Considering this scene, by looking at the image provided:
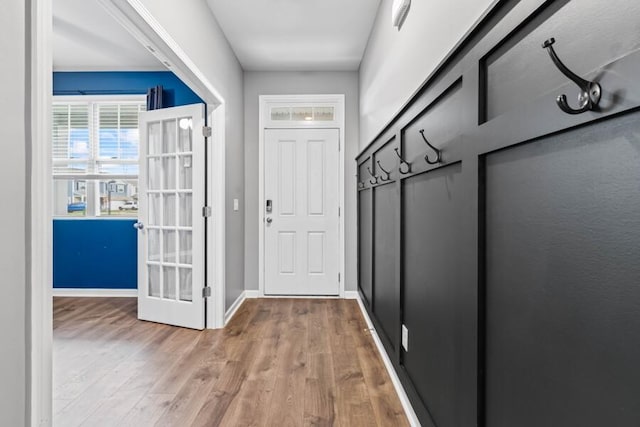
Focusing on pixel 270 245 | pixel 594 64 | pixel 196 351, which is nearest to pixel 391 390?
pixel 196 351

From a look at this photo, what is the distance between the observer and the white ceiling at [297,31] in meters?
2.94

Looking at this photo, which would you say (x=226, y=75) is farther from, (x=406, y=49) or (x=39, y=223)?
(x=39, y=223)

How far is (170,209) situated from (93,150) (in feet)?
5.93

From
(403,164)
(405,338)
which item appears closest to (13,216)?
(403,164)

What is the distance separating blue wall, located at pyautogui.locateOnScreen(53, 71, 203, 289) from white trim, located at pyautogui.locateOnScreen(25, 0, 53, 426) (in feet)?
11.4

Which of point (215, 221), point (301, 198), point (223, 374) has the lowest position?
point (223, 374)

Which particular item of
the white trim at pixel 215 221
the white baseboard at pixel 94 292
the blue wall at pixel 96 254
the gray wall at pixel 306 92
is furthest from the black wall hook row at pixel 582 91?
the white baseboard at pixel 94 292

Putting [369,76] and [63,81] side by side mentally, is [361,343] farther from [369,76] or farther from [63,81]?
[63,81]

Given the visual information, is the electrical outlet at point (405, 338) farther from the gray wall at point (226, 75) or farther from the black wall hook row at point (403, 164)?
the gray wall at point (226, 75)

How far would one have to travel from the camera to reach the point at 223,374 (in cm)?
230

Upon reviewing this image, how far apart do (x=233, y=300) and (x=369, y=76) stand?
8.29ft

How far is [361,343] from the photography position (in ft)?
9.34

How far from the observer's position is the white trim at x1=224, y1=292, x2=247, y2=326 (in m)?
3.41

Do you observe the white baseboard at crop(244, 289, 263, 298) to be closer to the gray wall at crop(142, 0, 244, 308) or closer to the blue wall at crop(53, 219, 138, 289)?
the gray wall at crop(142, 0, 244, 308)
